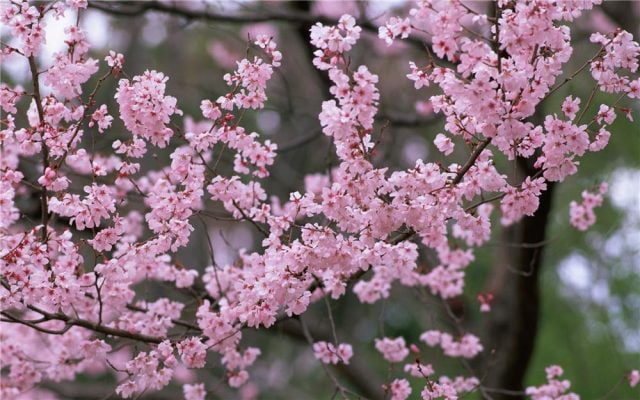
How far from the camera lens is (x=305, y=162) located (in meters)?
9.77

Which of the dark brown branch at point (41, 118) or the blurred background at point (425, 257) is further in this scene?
the blurred background at point (425, 257)

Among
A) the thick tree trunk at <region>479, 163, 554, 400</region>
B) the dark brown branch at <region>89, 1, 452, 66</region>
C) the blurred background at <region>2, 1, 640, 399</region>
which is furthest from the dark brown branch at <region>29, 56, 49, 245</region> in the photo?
the thick tree trunk at <region>479, 163, 554, 400</region>

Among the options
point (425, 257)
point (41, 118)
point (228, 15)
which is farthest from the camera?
point (228, 15)

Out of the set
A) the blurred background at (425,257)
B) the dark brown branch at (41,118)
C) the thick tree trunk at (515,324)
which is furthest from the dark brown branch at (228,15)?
the dark brown branch at (41,118)

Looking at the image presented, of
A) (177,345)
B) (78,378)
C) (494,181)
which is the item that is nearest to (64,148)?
(177,345)

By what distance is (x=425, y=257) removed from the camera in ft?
15.2

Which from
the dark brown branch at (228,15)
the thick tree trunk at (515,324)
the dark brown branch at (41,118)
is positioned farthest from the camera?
the thick tree trunk at (515,324)

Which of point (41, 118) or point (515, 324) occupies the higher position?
point (41, 118)

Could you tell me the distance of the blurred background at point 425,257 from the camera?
514cm

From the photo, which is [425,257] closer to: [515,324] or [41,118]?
[515,324]

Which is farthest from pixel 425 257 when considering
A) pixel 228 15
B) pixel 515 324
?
pixel 228 15

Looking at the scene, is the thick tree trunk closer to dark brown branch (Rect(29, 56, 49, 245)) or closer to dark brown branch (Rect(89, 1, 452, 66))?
dark brown branch (Rect(89, 1, 452, 66))

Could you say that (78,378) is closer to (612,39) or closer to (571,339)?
(571,339)

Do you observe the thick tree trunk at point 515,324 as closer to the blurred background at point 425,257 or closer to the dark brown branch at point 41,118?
the blurred background at point 425,257
